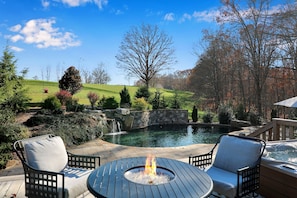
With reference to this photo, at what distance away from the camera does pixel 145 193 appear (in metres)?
2.09

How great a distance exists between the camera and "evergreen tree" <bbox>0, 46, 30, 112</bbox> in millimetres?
7909

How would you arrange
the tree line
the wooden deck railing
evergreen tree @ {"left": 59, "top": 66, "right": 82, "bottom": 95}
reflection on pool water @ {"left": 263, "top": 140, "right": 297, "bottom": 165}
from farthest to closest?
1. the tree line
2. evergreen tree @ {"left": 59, "top": 66, "right": 82, "bottom": 95}
3. the wooden deck railing
4. reflection on pool water @ {"left": 263, "top": 140, "right": 297, "bottom": 165}

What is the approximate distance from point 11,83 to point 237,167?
8048mm

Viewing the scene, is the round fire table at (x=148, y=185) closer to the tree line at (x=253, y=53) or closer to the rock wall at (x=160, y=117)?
the rock wall at (x=160, y=117)

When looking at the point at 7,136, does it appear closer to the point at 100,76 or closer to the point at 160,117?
the point at 160,117

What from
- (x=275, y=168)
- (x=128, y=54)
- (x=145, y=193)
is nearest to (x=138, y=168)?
(x=145, y=193)

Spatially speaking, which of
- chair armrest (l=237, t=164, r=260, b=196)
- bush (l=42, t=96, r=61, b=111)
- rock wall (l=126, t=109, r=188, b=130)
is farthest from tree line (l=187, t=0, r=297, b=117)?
bush (l=42, t=96, r=61, b=111)

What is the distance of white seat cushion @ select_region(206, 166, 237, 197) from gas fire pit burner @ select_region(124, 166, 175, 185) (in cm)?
66

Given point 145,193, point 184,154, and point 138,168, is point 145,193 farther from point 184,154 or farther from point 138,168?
point 184,154

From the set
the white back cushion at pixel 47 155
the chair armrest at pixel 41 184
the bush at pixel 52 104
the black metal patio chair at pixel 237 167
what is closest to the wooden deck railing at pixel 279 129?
the black metal patio chair at pixel 237 167

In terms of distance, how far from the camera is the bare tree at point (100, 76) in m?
27.6

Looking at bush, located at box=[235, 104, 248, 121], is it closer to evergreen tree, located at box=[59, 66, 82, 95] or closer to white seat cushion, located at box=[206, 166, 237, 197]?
evergreen tree, located at box=[59, 66, 82, 95]

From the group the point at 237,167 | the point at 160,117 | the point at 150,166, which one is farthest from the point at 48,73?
the point at 237,167

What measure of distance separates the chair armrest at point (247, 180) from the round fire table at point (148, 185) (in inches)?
21.3
